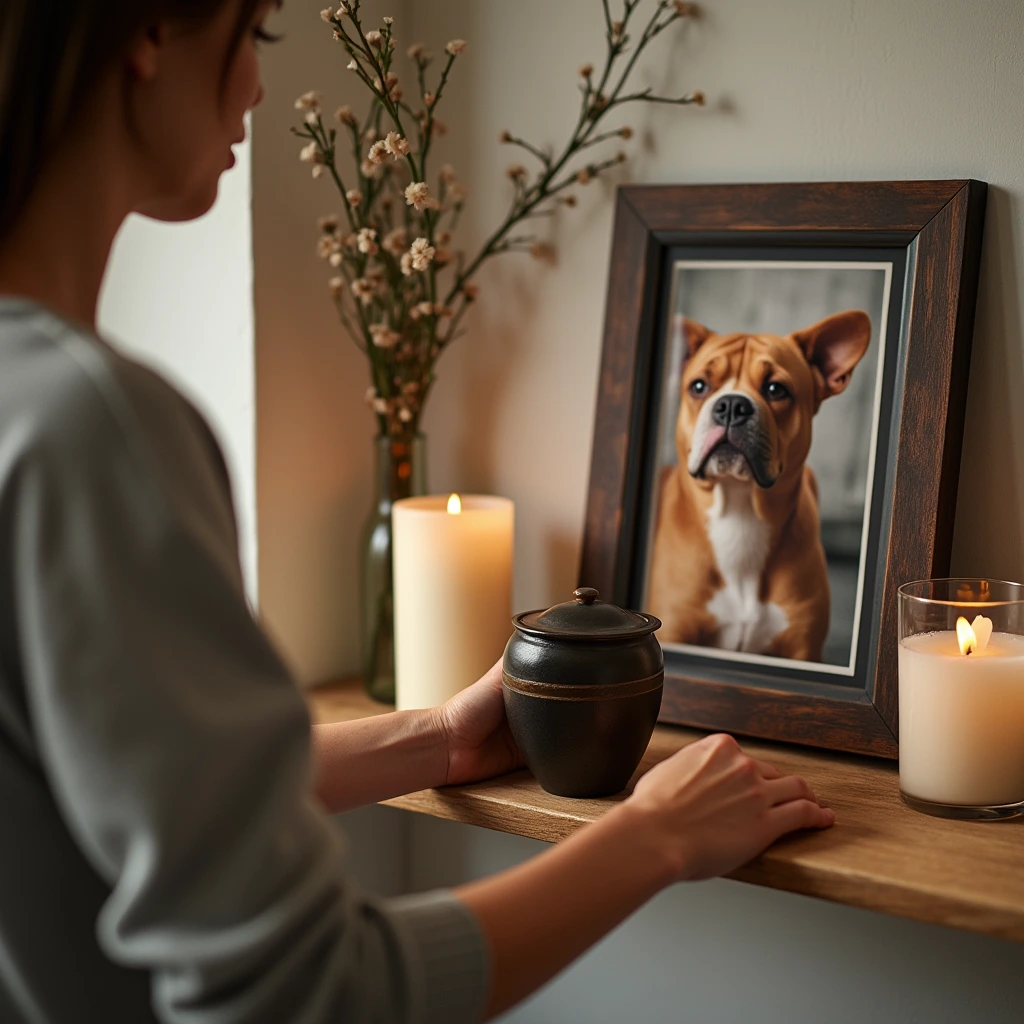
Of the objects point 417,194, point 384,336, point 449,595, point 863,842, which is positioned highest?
point 417,194

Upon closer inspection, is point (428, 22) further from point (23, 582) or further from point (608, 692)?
point (23, 582)

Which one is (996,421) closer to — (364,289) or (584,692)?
(584,692)

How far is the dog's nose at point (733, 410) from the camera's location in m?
1.05

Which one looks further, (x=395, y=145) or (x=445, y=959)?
(x=395, y=145)

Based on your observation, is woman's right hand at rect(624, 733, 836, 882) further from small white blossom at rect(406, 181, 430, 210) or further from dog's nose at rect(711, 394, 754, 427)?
small white blossom at rect(406, 181, 430, 210)

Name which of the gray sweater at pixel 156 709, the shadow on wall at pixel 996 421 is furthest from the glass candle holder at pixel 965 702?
the gray sweater at pixel 156 709

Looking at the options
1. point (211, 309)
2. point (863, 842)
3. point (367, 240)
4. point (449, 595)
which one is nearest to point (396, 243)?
point (367, 240)

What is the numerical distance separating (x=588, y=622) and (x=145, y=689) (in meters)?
0.47

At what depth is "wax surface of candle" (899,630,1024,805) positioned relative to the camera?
85 cm

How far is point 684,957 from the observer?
1204 millimetres

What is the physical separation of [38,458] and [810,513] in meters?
0.73

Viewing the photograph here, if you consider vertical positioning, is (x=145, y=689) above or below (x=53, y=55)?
below

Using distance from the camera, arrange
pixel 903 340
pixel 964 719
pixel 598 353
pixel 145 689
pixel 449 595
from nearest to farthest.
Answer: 1. pixel 145 689
2. pixel 964 719
3. pixel 903 340
4. pixel 449 595
5. pixel 598 353

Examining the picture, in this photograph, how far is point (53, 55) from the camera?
529mm
